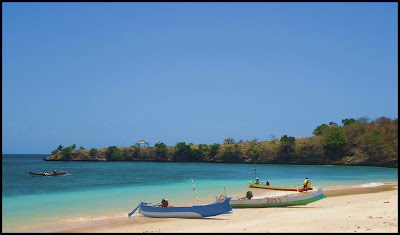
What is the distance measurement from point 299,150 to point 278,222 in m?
91.7

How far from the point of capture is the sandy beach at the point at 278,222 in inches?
567

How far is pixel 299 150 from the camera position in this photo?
341 feet

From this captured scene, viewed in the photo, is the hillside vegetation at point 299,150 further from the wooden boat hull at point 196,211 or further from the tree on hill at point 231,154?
the wooden boat hull at point 196,211

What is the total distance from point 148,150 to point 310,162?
6524cm

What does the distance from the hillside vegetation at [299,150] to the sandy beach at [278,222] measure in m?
71.5

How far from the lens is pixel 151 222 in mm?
18078

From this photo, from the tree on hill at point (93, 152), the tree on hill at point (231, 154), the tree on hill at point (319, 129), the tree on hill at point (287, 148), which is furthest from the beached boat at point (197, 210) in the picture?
the tree on hill at point (93, 152)

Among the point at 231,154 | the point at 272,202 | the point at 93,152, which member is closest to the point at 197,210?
the point at 272,202

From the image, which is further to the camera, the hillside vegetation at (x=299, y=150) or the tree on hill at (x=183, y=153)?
the tree on hill at (x=183, y=153)

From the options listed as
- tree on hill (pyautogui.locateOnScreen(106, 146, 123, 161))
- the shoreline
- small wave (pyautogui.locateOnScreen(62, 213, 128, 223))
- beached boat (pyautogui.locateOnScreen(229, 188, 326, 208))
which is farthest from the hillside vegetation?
small wave (pyautogui.locateOnScreen(62, 213, 128, 223))

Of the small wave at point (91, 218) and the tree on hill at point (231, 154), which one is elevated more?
the small wave at point (91, 218)

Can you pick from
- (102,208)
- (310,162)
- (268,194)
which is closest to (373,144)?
(310,162)

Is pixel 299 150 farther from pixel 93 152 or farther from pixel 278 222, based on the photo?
pixel 278 222

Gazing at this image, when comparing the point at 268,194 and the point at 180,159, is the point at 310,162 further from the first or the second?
the point at 268,194
